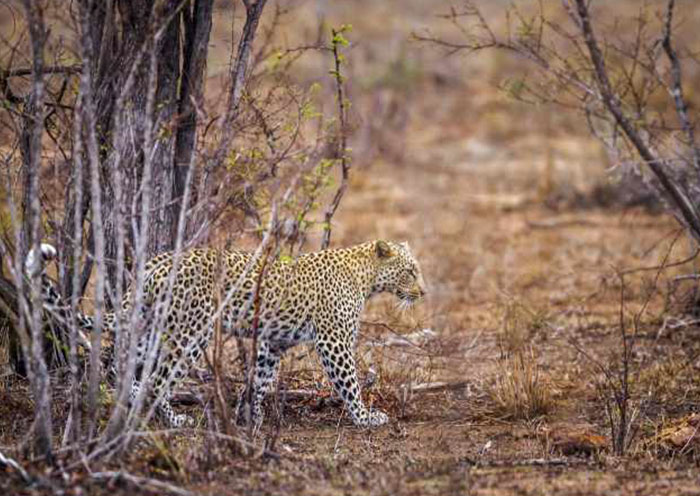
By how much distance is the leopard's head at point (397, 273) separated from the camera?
881cm

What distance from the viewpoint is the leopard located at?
7.41m

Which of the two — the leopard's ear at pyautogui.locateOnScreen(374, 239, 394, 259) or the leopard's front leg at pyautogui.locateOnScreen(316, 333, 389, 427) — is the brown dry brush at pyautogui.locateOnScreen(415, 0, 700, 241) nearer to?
the leopard's ear at pyautogui.locateOnScreen(374, 239, 394, 259)

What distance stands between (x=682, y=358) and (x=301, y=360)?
315 cm

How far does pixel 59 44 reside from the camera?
6.95 meters

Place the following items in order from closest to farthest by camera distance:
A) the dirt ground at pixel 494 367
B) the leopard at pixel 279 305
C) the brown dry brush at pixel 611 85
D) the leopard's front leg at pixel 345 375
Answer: the dirt ground at pixel 494 367, the leopard at pixel 279 305, the brown dry brush at pixel 611 85, the leopard's front leg at pixel 345 375

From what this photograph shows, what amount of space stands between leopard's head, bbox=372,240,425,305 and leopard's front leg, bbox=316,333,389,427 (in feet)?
2.57

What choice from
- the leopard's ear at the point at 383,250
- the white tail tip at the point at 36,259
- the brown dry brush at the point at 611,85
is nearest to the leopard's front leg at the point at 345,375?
the leopard's ear at the point at 383,250

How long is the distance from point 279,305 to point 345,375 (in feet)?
2.86

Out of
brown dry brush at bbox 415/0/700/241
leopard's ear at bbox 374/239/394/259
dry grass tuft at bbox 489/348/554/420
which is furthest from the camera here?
leopard's ear at bbox 374/239/394/259

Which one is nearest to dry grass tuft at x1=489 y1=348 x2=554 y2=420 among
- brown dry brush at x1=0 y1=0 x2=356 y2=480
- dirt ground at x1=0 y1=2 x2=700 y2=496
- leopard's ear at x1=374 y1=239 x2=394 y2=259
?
dirt ground at x1=0 y1=2 x2=700 y2=496

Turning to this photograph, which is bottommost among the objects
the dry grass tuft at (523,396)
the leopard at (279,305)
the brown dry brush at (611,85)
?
the dry grass tuft at (523,396)

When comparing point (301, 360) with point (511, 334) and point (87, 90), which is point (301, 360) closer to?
point (511, 334)

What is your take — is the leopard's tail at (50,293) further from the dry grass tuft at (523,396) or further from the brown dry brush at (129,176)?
the dry grass tuft at (523,396)

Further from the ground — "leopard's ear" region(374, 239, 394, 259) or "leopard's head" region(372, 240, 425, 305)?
"leopard's ear" region(374, 239, 394, 259)
